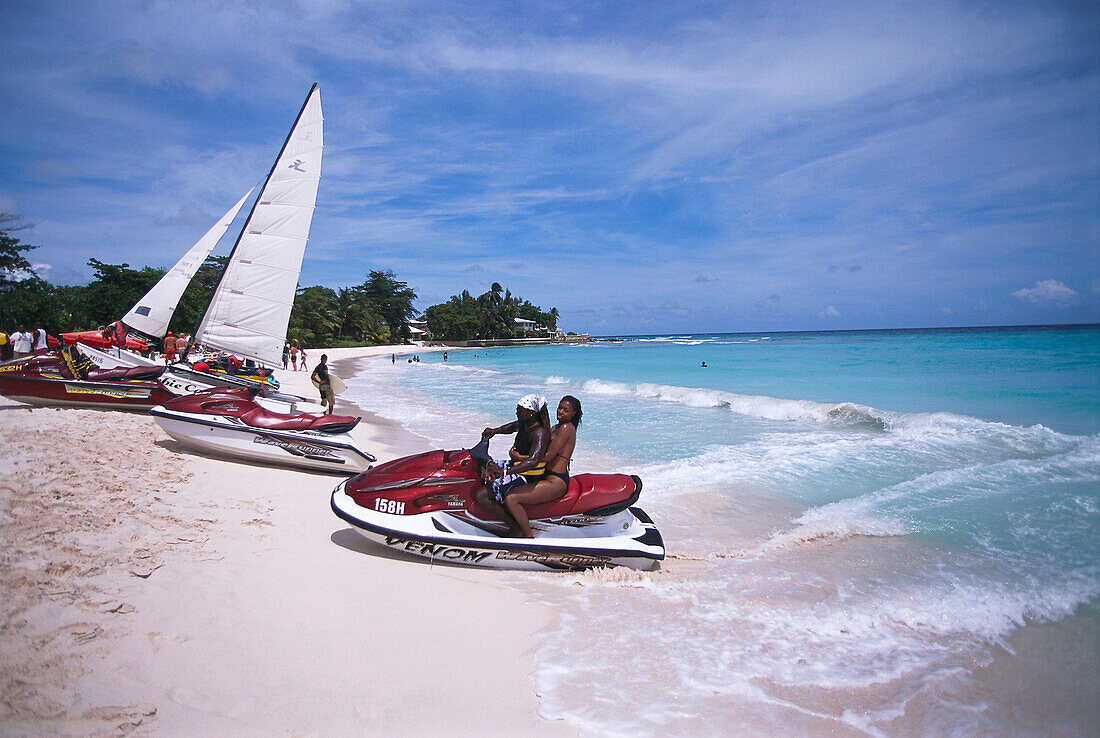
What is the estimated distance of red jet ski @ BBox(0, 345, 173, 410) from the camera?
29.7ft

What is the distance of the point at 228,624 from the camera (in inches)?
129

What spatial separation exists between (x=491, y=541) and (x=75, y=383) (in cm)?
924

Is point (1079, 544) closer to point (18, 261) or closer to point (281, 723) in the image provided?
point (281, 723)

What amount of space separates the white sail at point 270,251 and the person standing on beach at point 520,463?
299 inches

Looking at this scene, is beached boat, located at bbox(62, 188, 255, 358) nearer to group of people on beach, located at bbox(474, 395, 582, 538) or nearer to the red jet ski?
the red jet ski

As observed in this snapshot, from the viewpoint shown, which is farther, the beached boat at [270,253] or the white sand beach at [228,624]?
the beached boat at [270,253]

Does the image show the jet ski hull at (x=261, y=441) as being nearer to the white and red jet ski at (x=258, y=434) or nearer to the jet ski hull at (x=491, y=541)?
the white and red jet ski at (x=258, y=434)

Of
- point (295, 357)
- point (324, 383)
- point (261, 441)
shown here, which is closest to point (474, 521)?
point (261, 441)

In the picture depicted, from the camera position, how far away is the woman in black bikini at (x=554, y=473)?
165 inches

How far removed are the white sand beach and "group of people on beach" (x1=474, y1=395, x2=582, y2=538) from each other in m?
0.59

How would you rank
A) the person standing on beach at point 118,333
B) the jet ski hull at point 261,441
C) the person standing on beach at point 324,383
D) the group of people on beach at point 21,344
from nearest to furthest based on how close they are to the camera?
the jet ski hull at point 261,441
the person standing on beach at point 324,383
the person standing on beach at point 118,333
the group of people on beach at point 21,344

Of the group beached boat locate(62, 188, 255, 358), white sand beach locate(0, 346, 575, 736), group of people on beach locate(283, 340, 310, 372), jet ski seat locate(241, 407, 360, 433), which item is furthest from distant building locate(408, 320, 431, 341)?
white sand beach locate(0, 346, 575, 736)

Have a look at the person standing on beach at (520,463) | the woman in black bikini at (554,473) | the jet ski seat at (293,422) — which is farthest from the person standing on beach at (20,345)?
the woman in black bikini at (554,473)

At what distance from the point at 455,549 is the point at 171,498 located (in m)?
3.06
